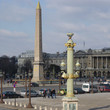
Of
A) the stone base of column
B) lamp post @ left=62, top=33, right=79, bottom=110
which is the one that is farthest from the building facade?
the stone base of column

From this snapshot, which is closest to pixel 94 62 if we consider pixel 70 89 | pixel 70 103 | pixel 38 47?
pixel 38 47

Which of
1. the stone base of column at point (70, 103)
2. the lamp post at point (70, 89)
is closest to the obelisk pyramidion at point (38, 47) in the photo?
the lamp post at point (70, 89)

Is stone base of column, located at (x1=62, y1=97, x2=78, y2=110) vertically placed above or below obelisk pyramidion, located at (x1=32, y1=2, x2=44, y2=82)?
below

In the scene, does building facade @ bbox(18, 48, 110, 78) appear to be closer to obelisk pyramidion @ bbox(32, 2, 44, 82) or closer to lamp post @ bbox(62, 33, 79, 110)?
obelisk pyramidion @ bbox(32, 2, 44, 82)

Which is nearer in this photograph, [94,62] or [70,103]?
[70,103]

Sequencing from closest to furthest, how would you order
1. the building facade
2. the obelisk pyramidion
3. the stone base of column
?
1. the stone base of column
2. the obelisk pyramidion
3. the building facade

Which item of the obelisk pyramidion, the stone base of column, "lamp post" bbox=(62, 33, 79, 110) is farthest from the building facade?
the stone base of column

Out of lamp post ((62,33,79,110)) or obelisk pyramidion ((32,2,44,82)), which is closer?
lamp post ((62,33,79,110))

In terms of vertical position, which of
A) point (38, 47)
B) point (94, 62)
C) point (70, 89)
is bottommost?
point (70, 89)

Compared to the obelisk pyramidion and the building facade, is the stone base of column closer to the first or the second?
the obelisk pyramidion

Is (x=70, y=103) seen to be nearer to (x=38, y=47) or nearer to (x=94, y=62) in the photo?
(x=38, y=47)

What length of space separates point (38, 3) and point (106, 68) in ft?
366

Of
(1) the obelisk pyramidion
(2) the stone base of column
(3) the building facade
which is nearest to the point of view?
(2) the stone base of column

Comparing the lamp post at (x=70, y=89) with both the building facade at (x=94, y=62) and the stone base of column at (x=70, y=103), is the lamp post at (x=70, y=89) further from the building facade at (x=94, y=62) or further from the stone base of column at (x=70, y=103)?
the building facade at (x=94, y=62)
